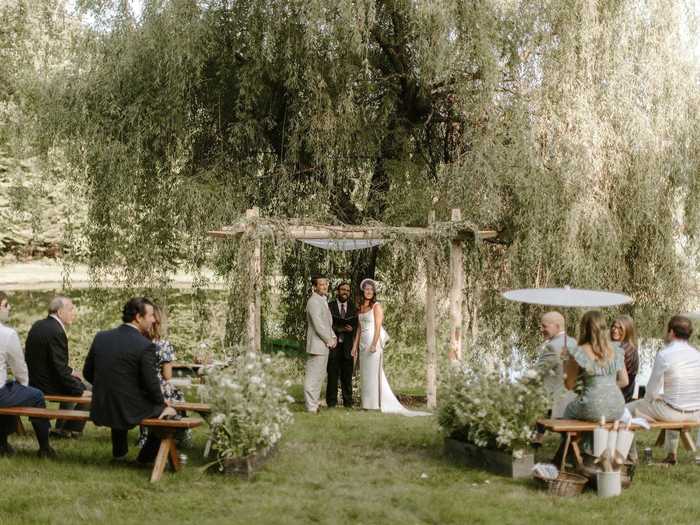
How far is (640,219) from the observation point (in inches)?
492

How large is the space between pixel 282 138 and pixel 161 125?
1.68 m

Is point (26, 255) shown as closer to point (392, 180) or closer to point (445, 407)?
point (392, 180)

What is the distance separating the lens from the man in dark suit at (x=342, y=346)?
1222cm

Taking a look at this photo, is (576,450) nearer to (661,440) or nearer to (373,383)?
(661,440)

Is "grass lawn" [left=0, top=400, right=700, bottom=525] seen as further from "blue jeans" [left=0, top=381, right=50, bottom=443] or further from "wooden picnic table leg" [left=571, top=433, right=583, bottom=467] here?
"wooden picnic table leg" [left=571, top=433, right=583, bottom=467]

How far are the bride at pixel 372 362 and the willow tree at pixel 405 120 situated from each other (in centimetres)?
155

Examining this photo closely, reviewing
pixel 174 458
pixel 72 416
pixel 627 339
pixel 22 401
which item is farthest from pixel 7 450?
pixel 627 339

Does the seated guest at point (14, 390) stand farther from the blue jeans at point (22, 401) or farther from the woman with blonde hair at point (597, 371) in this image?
the woman with blonde hair at point (597, 371)

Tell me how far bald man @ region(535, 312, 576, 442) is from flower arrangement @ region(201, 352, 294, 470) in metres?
2.38

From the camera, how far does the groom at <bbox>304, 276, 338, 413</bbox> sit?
1138 centimetres

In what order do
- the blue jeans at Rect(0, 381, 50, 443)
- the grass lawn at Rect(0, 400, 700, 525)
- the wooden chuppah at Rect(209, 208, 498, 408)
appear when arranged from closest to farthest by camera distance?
the grass lawn at Rect(0, 400, 700, 525)
the blue jeans at Rect(0, 381, 50, 443)
the wooden chuppah at Rect(209, 208, 498, 408)

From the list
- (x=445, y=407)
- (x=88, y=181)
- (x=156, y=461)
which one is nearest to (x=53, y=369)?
(x=156, y=461)

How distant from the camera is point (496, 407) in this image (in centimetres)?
777

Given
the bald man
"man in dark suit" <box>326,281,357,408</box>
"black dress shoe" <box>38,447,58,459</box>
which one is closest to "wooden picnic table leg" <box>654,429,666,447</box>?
the bald man
